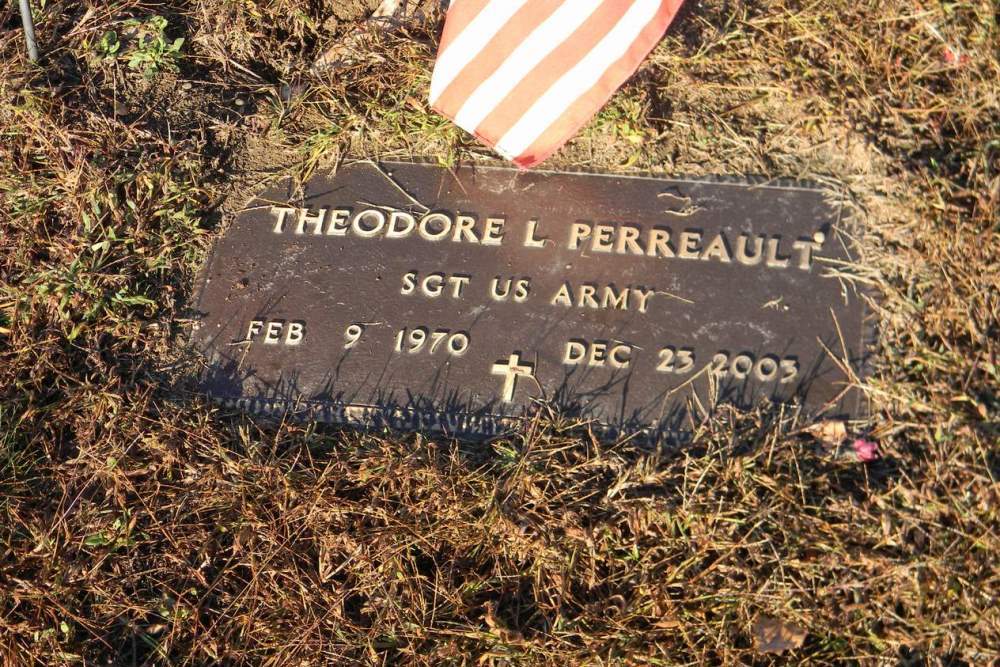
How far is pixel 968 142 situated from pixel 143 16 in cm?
294

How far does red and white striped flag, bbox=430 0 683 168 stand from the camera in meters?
2.35

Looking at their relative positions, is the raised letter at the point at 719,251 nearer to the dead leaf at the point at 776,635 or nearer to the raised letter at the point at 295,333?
the dead leaf at the point at 776,635

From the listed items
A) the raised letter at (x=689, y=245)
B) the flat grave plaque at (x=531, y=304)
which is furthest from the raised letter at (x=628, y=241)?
the raised letter at (x=689, y=245)

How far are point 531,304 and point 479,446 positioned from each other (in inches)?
18.1

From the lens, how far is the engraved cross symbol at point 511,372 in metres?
2.37

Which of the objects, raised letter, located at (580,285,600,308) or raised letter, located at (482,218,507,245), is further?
raised letter, located at (482,218,507,245)

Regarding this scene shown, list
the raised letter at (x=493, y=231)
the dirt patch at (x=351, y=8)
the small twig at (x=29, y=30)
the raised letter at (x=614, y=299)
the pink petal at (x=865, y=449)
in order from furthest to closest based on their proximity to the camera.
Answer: the dirt patch at (x=351, y=8) → the small twig at (x=29, y=30) → the raised letter at (x=493, y=231) → the raised letter at (x=614, y=299) → the pink petal at (x=865, y=449)

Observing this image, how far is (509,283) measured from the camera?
246 centimetres

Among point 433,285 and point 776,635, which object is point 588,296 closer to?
point 433,285

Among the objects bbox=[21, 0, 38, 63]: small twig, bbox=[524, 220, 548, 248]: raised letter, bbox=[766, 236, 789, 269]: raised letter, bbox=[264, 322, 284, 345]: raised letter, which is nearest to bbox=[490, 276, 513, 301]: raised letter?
bbox=[524, 220, 548, 248]: raised letter

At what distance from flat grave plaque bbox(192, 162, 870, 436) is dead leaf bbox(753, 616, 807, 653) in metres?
0.56

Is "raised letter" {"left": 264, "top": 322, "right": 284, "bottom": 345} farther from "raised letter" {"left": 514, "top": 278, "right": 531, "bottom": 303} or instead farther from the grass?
"raised letter" {"left": 514, "top": 278, "right": 531, "bottom": 303}

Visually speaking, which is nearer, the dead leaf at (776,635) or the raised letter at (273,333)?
the dead leaf at (776,635)

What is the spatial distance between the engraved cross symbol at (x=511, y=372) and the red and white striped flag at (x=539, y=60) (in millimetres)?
645
